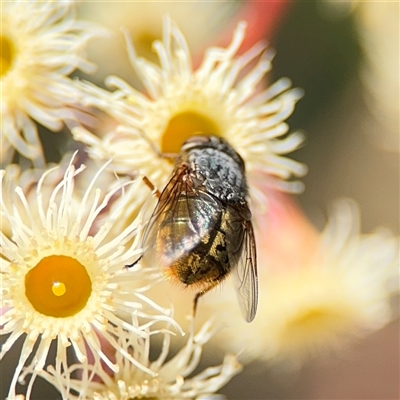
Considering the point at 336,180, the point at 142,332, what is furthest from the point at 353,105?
the point at 142,332

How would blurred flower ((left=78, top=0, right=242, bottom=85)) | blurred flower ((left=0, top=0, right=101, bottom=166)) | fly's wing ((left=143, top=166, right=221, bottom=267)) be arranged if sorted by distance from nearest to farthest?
fly's wing ((left=143, top=166, right=221, bottom=267)), blurred flower ((left=0, top=0, right=101, bottom=166)), blurred flower ((left=78, top=0, right=242, bottom=85))

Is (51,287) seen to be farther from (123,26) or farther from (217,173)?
(123,26)

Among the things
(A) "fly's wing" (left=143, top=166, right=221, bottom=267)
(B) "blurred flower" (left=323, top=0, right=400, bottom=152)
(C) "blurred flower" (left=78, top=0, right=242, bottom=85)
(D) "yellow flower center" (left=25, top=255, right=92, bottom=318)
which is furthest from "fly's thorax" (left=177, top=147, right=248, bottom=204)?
(B) "blurred flower" (left=323, top=0, right=400, bottom=152)

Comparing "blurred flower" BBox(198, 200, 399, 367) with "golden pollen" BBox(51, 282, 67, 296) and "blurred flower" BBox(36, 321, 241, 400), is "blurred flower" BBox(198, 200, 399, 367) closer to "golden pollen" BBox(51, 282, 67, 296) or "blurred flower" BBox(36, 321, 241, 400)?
"blurred flower" BBox(36, 321, 241, 400)

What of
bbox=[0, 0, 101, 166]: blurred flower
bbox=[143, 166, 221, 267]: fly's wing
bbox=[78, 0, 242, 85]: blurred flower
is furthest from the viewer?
bbox=[78, 0, 242, 85]: blurred flower

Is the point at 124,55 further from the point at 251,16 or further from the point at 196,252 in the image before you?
the point at 196,252

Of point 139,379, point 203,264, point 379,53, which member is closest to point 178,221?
point 203,264
